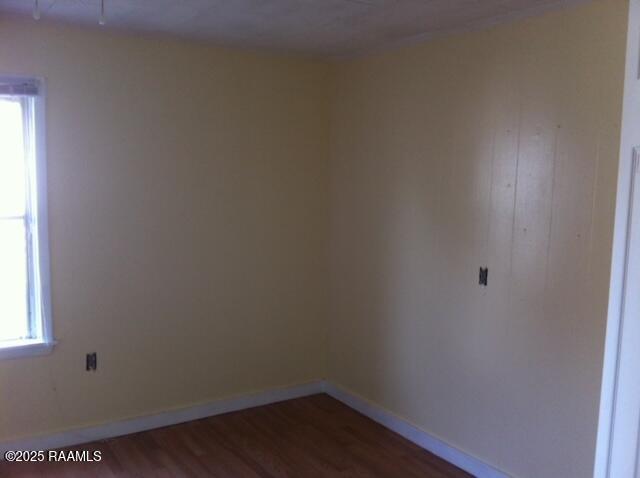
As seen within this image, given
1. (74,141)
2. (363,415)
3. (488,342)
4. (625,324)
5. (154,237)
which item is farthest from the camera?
(363,415)

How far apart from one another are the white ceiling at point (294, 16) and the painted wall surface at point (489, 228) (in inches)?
6.2

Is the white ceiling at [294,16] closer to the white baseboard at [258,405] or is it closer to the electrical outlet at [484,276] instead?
the electrical outlet at [484,276]

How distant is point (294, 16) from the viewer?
2900 mm

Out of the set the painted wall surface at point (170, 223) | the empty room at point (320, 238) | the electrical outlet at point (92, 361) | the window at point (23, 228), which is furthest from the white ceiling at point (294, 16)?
the electrical outlet at point (92, 361)

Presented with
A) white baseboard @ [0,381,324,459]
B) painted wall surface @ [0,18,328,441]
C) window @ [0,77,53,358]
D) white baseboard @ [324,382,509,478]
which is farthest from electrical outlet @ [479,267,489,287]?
window @ [0,77,53,358]

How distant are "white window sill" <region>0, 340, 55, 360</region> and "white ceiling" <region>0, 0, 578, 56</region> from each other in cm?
168

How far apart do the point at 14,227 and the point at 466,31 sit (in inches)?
100

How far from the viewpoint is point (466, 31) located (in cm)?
304

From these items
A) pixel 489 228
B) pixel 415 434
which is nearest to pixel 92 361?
pixel 415 434

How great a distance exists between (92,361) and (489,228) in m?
2.28

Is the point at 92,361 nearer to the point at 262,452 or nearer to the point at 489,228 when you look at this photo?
the point at 262,452

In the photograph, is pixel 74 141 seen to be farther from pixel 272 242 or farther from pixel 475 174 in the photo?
pixel 475 174

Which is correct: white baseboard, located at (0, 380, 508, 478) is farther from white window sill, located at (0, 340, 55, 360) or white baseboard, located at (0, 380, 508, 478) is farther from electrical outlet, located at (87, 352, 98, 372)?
white window sill, located at (0, 340, 55, 360)

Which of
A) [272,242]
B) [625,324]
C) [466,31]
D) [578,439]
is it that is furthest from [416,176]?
[578,439]
